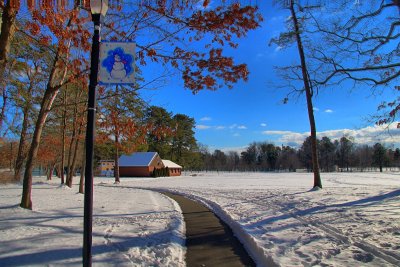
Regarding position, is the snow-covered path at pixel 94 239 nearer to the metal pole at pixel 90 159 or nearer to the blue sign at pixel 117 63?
the metal pole at pixel 90 159

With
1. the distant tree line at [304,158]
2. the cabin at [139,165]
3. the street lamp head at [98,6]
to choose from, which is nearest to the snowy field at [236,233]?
the street lamp head at [98,6]

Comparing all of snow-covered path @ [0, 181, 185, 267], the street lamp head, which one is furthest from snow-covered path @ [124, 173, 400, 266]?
the street lamp head

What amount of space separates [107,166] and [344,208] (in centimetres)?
7797

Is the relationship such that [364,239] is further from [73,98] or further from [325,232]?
[73,98]

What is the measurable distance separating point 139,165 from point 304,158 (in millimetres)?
80411

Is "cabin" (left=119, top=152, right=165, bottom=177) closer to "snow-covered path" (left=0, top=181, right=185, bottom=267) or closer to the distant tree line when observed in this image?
the distant tree line

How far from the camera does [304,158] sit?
13312 cm

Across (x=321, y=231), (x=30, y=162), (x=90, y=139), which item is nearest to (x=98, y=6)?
(x=90, y=139)

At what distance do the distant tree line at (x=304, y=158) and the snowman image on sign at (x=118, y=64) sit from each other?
110 metres

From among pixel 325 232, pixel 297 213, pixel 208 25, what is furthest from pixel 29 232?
pixel 297 213

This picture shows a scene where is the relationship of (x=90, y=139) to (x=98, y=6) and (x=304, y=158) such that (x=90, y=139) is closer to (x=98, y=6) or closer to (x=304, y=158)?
(x=98, y=6)

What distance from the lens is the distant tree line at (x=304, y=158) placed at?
122m

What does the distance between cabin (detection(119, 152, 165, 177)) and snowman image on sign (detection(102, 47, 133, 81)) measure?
213 ft

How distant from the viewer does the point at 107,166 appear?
8544cm
